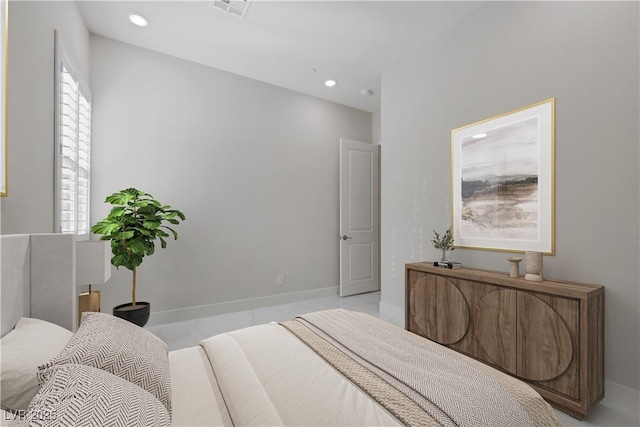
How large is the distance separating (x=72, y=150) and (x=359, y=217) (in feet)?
11.5

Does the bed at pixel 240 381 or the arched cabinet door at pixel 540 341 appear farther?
the arched cabinet door at pixel 540 341

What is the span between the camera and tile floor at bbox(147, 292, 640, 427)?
5.81 feet

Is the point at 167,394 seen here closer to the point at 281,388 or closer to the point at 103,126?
the point at 281,388

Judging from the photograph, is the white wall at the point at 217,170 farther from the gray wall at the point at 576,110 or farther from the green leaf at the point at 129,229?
the gray wall at the point at 576,110

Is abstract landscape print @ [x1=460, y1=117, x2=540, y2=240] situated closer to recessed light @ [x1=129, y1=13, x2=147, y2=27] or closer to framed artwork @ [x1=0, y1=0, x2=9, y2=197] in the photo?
framed artwork @ [x1=0, y1=0, x2=9, y2=197]

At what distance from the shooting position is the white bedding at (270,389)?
0.96 meters

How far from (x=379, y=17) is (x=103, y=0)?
7.95ft

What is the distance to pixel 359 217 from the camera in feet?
15.5

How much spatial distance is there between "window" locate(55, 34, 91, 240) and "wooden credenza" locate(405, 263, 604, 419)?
3.06m

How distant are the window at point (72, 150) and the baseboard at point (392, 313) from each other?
10.5 feet

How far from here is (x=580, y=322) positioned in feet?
5.72

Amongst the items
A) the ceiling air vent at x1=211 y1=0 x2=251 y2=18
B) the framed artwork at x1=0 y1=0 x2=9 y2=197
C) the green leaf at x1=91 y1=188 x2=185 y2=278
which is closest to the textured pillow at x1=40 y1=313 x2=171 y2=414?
the framed artwork at x1=0 y1=0 x2=9 y2=197

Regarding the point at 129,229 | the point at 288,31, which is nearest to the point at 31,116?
the point at 129,229

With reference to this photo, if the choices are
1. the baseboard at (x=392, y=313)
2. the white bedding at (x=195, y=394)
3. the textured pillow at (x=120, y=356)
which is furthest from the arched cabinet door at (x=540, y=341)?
the textured pillow at (x=120, y=356)
